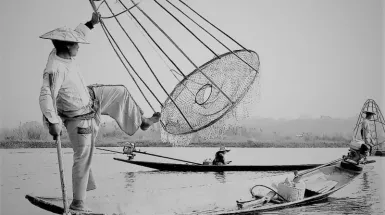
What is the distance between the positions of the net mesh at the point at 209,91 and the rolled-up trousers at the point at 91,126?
743 millimetres

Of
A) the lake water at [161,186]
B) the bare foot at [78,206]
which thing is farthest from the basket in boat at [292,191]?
the bare foot at [78,206]

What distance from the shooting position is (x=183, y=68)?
5.02 metres

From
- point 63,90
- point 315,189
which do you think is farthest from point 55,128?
point 315,189

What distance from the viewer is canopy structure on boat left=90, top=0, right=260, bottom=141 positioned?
405 cm

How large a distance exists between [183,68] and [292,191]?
1707 mm

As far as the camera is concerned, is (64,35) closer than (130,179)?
Yes

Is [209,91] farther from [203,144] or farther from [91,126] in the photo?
[203,144]

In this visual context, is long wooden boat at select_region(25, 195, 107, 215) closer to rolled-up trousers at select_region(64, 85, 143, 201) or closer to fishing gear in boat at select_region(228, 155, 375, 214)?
rolled-up trousers at select_region(64, 85, 143, 201)

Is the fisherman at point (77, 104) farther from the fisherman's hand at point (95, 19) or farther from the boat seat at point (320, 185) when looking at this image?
the boat seat at point (320, 185)

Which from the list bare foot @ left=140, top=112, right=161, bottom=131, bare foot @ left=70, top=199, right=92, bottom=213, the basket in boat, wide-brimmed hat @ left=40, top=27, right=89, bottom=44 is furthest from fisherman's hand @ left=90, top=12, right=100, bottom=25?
the basket in boat

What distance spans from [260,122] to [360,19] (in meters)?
1.79

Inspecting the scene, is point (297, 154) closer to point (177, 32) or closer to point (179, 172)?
point (179, 172)

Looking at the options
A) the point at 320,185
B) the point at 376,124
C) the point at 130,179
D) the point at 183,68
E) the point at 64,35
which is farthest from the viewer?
the point at 376,124

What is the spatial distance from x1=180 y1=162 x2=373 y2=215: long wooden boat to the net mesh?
0.81 m
